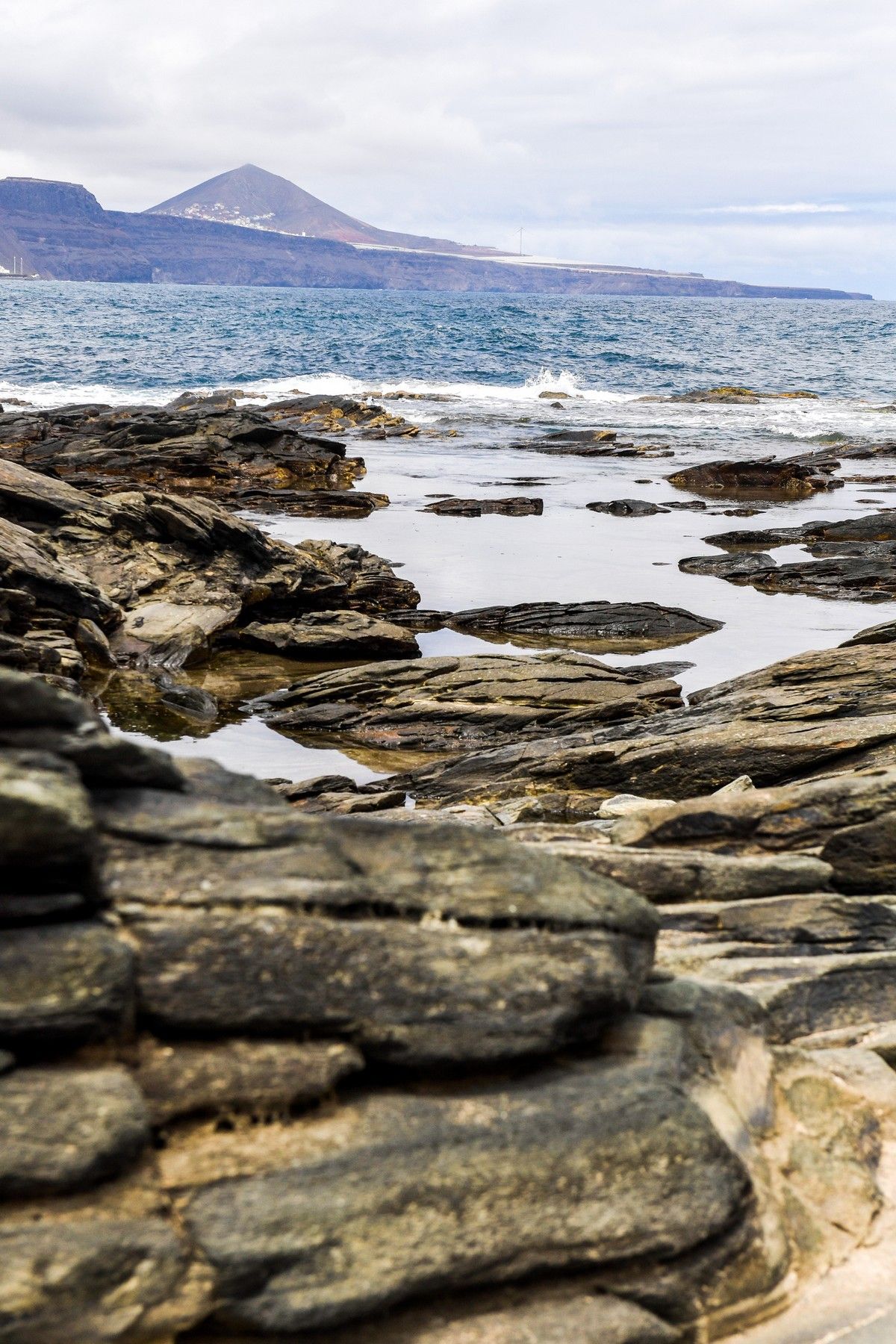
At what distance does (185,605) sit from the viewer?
69.8ft

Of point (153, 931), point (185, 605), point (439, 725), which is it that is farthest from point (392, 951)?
point (185, 605)

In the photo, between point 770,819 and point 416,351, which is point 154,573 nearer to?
point 770,819

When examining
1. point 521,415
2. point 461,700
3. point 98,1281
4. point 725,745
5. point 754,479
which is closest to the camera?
point 98,1281

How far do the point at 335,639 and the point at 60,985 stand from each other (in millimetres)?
15351

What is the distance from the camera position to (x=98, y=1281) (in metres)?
4.59

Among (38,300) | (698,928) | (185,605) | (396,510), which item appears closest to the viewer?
(698,928)

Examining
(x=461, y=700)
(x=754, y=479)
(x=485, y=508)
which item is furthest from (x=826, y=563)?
(x=754, y=479)

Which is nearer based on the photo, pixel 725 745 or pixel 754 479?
pixel 725 745

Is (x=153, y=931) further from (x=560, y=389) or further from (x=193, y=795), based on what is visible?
(x=560, y=389)

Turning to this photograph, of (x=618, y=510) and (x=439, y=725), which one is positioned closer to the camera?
(x=439, y=725)

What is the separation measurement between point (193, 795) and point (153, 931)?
971mm

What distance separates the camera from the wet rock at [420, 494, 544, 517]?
1329 inches

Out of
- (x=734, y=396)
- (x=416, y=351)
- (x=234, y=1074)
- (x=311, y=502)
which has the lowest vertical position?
(x=311, y=502)

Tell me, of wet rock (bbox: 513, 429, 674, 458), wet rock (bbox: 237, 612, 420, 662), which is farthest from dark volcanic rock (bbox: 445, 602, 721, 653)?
wet rock (bbox: 513, 429, 674, 458)
